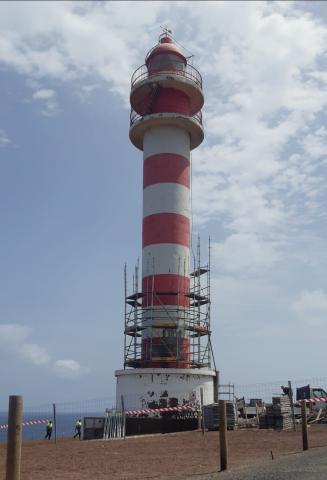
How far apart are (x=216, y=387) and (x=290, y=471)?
18.4 m

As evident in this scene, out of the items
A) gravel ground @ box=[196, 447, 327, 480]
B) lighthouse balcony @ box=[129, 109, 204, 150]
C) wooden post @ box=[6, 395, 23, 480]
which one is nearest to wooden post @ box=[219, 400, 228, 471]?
gravel ground @ box=[196, 447, 327, 480]

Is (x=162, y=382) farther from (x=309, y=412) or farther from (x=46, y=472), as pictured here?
(x=46, y=472)

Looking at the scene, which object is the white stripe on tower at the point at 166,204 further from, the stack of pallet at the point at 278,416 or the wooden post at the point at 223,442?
the wooden post at the point at 223,442

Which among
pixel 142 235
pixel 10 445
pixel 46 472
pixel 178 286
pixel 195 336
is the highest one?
pixel 142 235

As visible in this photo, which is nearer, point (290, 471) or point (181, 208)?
point (290, 471)

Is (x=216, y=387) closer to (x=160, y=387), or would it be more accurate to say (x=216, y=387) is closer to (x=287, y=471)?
(x=160, y=387)

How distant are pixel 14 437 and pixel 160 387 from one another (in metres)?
18.9

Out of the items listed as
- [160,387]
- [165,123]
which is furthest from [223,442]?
[165,123]

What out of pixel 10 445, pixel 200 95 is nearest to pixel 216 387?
pixel 200 95

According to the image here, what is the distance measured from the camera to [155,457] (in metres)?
15.3

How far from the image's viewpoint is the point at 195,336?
3077cm

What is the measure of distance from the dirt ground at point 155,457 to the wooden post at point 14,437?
11.5ft

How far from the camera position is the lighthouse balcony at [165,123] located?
31.3m

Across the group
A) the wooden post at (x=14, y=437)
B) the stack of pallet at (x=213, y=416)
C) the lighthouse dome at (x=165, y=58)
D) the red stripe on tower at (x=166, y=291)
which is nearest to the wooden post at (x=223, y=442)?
the wooden post at (x=14, y=437)
